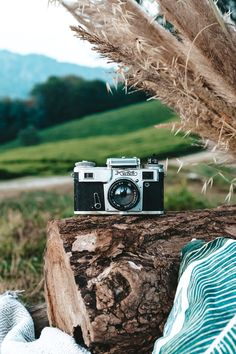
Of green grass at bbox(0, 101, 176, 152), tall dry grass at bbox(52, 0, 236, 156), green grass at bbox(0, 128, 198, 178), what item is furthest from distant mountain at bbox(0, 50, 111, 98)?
tall dry grass at bbox(52, 0, 236, 156)

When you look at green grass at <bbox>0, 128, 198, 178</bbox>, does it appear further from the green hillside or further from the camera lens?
the camera lens

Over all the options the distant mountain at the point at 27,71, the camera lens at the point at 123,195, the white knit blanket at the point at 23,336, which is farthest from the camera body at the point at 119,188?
the distant mountain at the point at 27,71

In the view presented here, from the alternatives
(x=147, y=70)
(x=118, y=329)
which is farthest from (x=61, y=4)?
(x=118, y=329)

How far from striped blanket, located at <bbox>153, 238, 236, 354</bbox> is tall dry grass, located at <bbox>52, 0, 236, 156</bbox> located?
300 millimetres

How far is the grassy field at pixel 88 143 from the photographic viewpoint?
5363mm

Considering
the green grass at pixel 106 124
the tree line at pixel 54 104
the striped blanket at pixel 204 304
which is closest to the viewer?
the striped blanket at pixel 204 304

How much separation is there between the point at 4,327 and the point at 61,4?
808mm

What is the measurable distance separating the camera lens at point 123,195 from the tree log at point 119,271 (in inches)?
1.6

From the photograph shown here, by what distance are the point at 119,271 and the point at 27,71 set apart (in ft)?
13.5

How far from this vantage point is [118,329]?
1.76m

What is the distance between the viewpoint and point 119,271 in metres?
1.79

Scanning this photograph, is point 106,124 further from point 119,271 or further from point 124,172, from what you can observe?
point 119,271

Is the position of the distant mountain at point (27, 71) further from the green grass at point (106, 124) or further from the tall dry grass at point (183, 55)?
the tall dry grass at point (183, 55)

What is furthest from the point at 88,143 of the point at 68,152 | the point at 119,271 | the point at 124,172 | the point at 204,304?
the point at 204,304
